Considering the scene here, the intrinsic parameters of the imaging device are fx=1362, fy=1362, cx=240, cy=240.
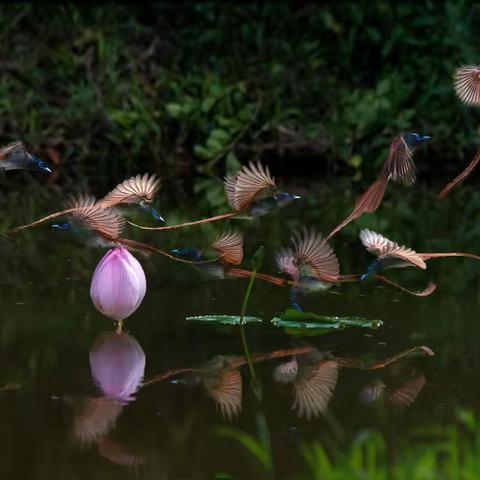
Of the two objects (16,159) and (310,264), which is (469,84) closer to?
(310,264)

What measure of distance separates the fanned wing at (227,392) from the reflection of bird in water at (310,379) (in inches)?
3.5

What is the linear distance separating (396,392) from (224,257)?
2.64 ft

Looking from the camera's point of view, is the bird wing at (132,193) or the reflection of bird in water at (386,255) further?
the bird wing at (132,193)

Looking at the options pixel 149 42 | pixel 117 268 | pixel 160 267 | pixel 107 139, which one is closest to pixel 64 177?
pixel 107 139

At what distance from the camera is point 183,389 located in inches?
104

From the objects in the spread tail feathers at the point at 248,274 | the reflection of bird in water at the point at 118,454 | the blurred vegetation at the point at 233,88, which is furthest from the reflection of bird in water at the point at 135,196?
the blurred vegetation at the point at 233,88

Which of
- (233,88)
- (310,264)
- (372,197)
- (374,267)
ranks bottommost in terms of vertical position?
(233,88)

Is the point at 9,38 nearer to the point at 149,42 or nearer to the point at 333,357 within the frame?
the point at 149,42

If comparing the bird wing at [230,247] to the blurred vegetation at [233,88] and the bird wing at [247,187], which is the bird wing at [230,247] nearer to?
the bird wing at [247,187]

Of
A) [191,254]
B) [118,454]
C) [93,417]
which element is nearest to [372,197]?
[191,254]

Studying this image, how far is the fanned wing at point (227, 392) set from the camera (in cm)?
249

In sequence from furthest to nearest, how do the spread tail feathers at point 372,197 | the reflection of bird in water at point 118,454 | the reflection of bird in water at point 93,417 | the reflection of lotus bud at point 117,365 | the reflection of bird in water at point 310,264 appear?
the reflection of bird in water at point 310,264
the spread tail feathers at point 372,197
the reflection of lotus bud at point 117,365
the reflection of bird in water at point 93,417
the reflection of bird in water at point 118,454

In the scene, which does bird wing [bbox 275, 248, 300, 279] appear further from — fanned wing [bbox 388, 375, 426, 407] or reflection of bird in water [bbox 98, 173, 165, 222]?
fanned wing [bbox 388, 375, 426, 407]

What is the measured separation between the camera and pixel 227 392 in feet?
8.63
